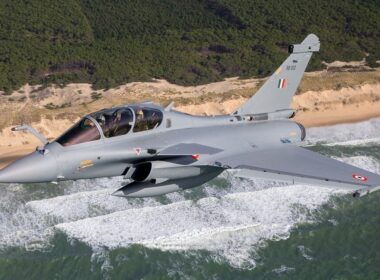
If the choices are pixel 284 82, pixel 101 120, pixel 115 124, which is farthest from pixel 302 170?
pixel 101 120

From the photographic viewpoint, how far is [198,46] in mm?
64312

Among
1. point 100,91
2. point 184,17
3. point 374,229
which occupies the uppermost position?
point 184,17

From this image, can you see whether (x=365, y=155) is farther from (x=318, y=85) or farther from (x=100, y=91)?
(x=100, y=91)

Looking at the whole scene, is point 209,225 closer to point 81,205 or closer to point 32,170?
point 81,205

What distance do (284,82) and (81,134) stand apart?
34.5ft

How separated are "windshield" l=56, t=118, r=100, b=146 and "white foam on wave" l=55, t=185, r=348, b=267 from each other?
8.52m

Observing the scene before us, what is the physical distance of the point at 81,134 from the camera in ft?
78.4

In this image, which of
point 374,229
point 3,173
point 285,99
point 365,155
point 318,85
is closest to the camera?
point 3,173

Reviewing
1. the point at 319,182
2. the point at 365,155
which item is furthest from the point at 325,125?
the point at 319,182

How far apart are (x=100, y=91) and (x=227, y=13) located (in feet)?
81.8

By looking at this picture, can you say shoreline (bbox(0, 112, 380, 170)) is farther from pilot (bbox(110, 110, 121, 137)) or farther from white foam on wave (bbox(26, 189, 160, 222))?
pilot (bbox(110, 110, 121, 137))

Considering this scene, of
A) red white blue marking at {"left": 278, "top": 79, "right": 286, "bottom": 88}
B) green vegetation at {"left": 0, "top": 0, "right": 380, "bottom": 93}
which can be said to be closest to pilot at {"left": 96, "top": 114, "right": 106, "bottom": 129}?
red white blue marking at {"left": 278, "top": 79, "right": 286, "bottom": 88}

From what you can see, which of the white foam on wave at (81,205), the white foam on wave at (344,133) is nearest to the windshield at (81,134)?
the white foam on wave at (81,205)

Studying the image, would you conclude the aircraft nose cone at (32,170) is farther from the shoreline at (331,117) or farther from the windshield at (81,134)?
the shoreline at (331,117)
